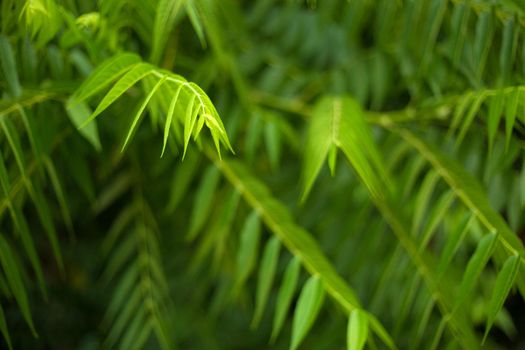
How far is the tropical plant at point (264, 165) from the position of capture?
757mm

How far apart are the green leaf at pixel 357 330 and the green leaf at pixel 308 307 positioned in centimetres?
5

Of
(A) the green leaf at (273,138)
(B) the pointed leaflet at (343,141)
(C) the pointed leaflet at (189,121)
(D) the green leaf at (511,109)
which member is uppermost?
(C) the pointed leaflet at (189,121)

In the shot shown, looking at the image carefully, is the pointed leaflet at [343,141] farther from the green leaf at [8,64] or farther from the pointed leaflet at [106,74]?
the green leaf at [8,64]

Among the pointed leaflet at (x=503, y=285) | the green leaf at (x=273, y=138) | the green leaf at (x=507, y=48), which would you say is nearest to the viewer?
the pointed leaflet at (x=503, y=285)

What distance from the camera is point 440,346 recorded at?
1.65 metres

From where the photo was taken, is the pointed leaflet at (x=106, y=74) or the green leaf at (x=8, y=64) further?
the green leaf at (x=8, y=64)

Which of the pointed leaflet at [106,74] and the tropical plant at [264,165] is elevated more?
the pointed leaflet at [106,74]

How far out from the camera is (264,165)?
1303 millimetres

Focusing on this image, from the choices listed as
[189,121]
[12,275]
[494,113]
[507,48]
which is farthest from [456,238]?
[12,275]

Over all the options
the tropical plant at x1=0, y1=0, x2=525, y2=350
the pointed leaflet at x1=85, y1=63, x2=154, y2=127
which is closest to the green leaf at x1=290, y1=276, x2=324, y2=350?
the tropical plant at x1=0, y1=0, x2=525, y2=350

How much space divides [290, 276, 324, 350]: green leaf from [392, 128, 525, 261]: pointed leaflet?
0.22 m

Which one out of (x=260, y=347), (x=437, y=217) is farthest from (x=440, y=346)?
(x=437, y=217)

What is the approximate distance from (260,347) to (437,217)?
0.71 m

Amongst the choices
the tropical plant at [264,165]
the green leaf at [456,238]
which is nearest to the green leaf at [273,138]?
the tropical plant at [264,165]
